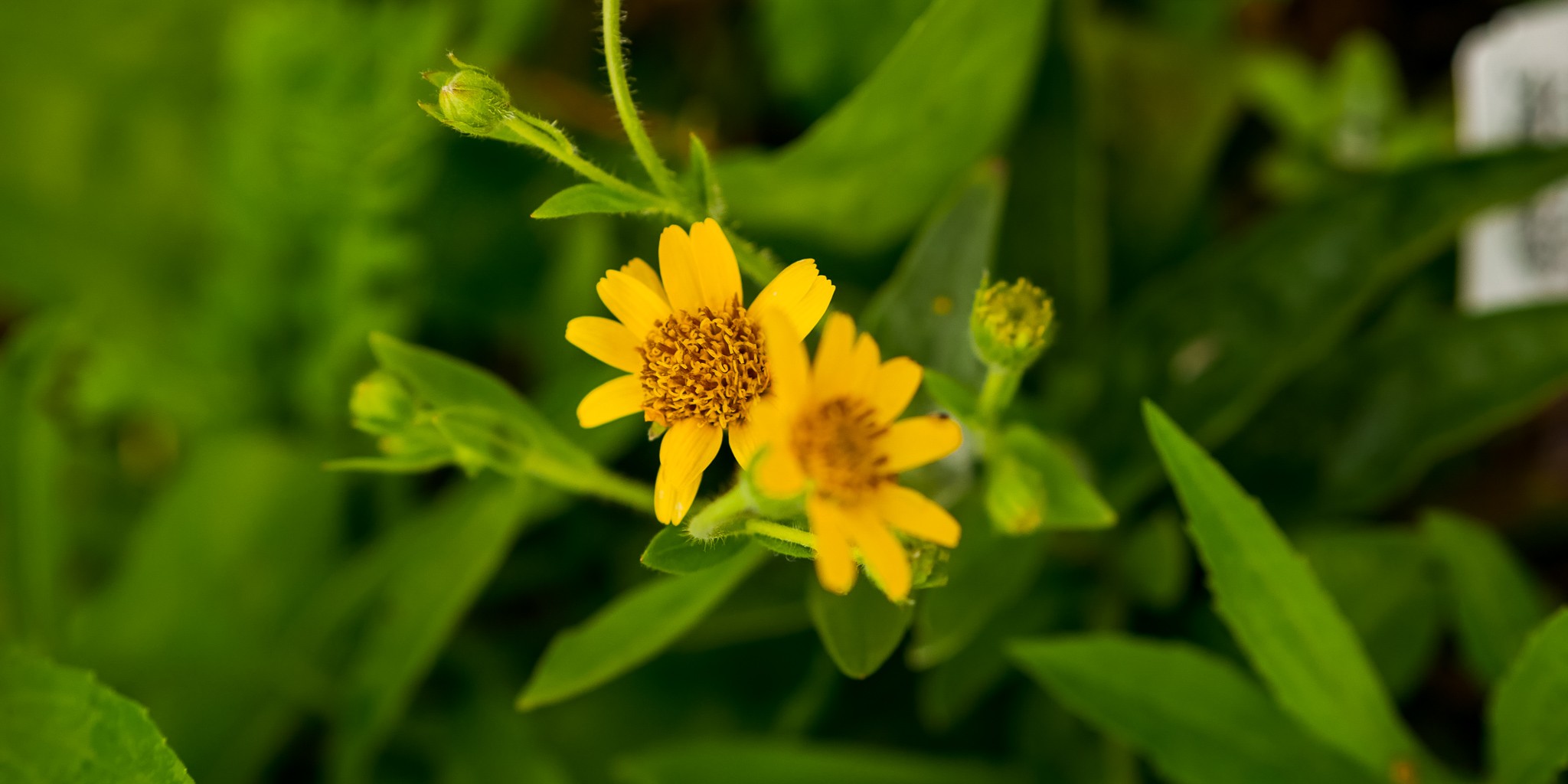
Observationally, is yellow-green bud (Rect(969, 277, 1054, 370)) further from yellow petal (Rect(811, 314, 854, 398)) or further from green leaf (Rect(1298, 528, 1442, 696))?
green leaf (Rect(1298, 528, 1442, 696))

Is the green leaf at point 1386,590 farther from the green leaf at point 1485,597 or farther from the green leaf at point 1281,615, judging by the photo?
the green leaf at point 1281,615

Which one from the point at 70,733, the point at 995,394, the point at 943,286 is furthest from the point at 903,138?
the point at 70,733

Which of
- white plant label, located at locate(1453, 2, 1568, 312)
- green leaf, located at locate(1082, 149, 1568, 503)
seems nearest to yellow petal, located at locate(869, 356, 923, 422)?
green leaf, located at locate(1082, 149, 1568, 503)

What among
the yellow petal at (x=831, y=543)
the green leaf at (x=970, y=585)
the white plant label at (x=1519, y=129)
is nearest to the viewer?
the yellow petal at (x=831, y=543)

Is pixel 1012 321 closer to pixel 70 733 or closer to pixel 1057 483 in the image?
pixel 1057 483

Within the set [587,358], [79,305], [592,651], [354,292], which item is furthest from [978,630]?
[79,305]

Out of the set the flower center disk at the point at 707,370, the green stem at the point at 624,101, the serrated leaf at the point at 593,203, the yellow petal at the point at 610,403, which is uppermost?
the green stem at the point at 624,101

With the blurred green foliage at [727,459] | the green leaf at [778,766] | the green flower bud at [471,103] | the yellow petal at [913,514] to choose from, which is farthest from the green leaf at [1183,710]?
the green flower bud at [471,103]
